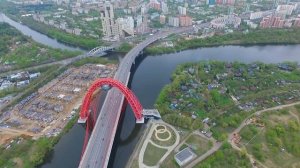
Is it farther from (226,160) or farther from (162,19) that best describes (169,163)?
(162,19)

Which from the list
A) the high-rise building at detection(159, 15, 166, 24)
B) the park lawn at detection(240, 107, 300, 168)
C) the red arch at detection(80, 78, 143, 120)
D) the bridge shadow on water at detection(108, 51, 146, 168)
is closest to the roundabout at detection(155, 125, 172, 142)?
the bridge shadow on water at detection(108, 51, 146, 168)

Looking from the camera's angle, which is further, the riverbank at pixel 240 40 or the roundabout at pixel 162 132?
the riverbank at pixel 240 40

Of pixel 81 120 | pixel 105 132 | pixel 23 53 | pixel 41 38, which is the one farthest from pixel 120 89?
pixel 41 38

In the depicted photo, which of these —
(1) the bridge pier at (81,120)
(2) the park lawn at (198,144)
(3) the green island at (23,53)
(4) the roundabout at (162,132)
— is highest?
(3) the green island at (23,53)

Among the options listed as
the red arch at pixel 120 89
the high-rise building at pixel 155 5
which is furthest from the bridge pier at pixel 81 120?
the high-rise building at pixel 155 5

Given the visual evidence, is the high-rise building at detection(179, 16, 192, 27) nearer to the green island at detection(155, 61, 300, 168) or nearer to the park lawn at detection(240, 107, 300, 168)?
the green island at detection(155, 61, 300, 168)

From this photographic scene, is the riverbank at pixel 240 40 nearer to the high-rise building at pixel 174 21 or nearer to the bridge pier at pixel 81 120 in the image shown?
the high-rise building at pixel 174 21
